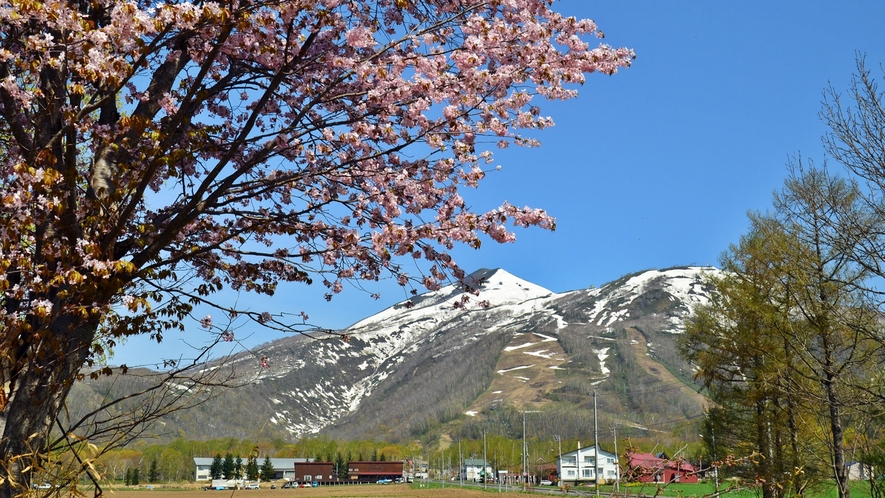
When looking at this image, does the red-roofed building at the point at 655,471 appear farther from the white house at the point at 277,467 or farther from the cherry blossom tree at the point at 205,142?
the white house at the point at 277,467

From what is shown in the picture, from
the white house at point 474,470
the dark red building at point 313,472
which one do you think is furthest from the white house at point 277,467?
the white house at point 474,470

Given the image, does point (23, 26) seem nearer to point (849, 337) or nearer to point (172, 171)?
point (172, 171)

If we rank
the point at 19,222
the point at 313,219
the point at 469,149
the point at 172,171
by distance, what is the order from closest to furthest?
the point at 19,222 < the point at 172,171 < the point at 469,149 < the point at 313,219

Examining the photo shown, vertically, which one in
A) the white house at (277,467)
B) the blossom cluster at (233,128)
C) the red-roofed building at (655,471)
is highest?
the blossom cluster at (233,128)

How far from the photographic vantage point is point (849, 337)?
1459 cm

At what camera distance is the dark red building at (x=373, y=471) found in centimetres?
13995

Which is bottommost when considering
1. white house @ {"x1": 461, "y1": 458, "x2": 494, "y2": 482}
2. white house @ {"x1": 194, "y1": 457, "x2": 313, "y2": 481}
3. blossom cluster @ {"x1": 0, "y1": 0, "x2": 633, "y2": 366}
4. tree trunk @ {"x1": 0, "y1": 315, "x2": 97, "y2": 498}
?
white house @ {"x1": 461, "y1": 458, "x2": 494, "y2": 482}

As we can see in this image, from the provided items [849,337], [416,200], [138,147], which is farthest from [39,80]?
[849,337]

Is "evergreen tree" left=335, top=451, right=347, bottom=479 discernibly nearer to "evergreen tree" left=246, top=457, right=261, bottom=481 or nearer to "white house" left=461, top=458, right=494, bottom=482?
"white house" left=461, top=458, right=494, bottom=482

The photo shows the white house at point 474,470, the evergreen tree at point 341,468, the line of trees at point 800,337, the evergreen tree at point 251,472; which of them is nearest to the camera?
the evergreen tree at point 251,472

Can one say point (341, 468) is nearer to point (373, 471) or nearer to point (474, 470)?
point (373, 471)

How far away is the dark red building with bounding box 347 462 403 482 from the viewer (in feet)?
459

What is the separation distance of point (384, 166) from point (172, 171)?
2007 mm

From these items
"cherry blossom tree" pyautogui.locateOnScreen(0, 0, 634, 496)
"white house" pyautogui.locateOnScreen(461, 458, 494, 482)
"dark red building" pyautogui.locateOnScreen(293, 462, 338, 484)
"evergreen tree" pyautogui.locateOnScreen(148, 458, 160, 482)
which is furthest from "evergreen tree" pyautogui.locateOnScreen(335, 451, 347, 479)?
"cherry blossom tree" pyautogui.locateOnScreen(0, 0, 634, 496)
